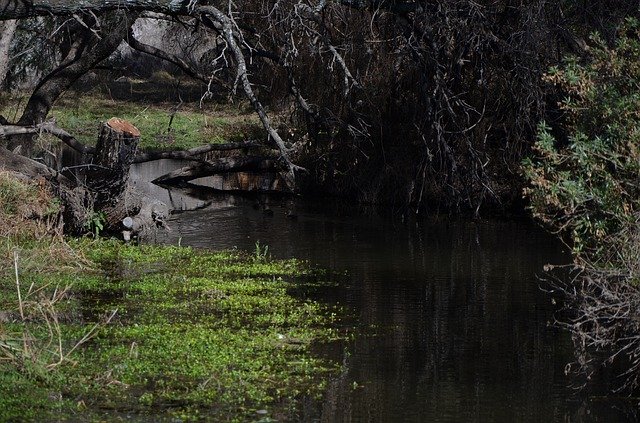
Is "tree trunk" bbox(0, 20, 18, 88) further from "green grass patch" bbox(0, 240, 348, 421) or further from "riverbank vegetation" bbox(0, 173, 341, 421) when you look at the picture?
"green grass patch" bbox(0, 240, 348, 421)

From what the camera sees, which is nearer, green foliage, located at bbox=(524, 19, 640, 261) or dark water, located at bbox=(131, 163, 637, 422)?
dark water, located at bbox=(131, 163, 637, 422)

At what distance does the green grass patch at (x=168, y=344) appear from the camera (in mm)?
7762

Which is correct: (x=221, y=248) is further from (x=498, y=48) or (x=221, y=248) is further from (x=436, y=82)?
(x=498, y=48)

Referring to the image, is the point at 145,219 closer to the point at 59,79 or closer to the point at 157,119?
the point at 59,79

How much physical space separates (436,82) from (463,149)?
2.04 m

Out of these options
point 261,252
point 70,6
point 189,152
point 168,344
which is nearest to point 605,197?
point 168,344

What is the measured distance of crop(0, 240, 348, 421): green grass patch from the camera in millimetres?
7762

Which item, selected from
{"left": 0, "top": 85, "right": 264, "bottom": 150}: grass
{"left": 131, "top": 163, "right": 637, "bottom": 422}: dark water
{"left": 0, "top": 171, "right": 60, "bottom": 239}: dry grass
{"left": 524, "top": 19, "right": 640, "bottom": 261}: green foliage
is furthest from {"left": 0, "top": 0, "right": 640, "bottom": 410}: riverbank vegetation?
{"left": 131, "top": 163, "right": 637, "bottom": 422}: dark water

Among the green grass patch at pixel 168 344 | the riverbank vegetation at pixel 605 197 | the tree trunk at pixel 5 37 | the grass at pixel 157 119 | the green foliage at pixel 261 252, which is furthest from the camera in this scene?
the grass at pixel 157 119

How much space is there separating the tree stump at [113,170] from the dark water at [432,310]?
77cm

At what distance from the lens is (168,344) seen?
30.3 ft

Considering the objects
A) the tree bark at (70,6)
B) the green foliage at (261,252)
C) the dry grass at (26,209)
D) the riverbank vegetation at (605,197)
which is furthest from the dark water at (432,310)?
the tree bark at (70,6)

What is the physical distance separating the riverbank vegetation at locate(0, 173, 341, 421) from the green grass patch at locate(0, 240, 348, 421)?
13mm

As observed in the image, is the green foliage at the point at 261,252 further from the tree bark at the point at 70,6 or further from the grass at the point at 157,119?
the grass at the point at 157,119
